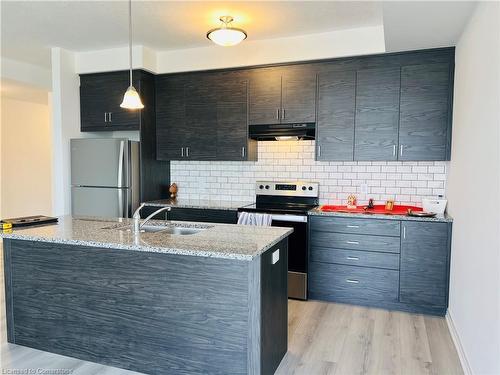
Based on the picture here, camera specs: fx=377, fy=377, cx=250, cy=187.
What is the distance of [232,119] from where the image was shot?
4.20 meters

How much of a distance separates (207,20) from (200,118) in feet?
3.86

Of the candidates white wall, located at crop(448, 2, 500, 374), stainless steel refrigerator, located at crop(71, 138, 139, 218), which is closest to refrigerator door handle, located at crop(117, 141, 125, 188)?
stainless steel refrigerator, located at crop(71, 138, 139, 218)

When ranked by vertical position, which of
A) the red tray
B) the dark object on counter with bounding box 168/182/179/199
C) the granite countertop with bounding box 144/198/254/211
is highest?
the dark object on counter with bounding box 168/182/179/199

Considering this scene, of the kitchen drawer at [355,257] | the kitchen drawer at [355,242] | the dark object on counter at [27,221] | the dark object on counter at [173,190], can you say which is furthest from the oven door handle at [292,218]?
the dark object on counter at [27,221]

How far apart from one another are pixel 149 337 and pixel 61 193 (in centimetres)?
278

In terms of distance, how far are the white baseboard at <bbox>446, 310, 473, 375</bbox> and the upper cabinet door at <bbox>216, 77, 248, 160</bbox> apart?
2.46 metres

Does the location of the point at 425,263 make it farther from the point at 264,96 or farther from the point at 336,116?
the point at 264,96

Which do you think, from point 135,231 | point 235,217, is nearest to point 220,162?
point 235,217

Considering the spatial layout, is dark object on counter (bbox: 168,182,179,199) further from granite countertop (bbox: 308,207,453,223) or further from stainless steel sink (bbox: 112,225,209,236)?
stainless steel sink (bbox: 112,225,209,236)

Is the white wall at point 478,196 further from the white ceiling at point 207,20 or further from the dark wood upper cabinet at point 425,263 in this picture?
the white ceiling at point 207,20

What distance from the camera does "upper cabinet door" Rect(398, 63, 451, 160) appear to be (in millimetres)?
3451

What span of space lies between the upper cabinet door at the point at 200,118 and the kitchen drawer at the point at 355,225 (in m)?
1.45

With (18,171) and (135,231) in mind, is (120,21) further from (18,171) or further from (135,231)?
(18,171)

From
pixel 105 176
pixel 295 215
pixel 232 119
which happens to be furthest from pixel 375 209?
pixel 105 176
